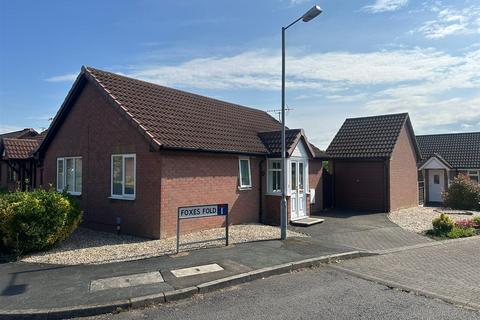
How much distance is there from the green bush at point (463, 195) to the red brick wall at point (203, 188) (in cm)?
1370

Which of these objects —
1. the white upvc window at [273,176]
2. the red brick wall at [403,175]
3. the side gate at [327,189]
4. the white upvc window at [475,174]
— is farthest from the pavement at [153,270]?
the white upvc window at [475,174]

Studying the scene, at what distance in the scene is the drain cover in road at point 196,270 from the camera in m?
7.59

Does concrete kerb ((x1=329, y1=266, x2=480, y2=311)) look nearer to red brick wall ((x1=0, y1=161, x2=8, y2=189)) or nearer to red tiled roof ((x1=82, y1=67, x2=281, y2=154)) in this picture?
red tiled roof ((x1=82, y1=67, x2=281, y2=154))

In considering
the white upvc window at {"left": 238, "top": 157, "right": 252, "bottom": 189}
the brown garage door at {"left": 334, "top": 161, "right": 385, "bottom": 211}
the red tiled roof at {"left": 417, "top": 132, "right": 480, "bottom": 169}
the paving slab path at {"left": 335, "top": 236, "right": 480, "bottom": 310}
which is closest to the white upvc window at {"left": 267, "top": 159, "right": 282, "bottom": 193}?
the white upvc window at {"left": 238, "top": 157, "right": 252, "bottom": 189}

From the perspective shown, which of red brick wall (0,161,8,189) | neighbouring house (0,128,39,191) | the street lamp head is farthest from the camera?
red brick wall (0,161,8,189)

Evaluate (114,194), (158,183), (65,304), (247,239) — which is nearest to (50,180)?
(114,194)

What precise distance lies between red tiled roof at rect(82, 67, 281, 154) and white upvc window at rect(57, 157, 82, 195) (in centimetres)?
340

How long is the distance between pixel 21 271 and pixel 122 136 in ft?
18.3

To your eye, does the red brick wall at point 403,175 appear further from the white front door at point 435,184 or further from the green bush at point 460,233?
the white front door at point 435,184

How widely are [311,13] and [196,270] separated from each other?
743 centimetres

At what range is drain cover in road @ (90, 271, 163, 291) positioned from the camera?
6848 mm

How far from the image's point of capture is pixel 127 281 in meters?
7.15

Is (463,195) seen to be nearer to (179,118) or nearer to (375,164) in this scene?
(375,164)

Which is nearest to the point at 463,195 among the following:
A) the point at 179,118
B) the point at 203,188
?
the point at 203,188
